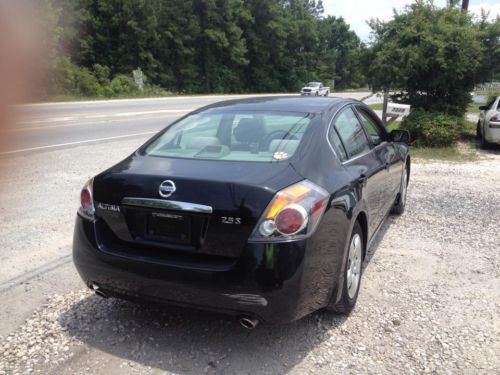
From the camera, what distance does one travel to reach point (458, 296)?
3.84 metres

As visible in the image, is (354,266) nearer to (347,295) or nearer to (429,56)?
(347,295)

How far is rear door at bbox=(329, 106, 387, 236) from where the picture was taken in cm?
374

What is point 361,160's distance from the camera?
4.04 m

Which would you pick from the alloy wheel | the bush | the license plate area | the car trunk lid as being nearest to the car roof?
the car trunk lid

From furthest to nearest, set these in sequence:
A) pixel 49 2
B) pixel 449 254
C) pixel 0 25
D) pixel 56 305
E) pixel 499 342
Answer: pixel 449 254 → pixel 56 305 → pixel 499 342 → pixel 49 2 → pixel 0 25

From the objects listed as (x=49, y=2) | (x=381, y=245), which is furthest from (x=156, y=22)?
(x=49, y=2)

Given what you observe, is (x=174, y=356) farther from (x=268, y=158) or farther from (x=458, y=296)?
(x=458, y=296)

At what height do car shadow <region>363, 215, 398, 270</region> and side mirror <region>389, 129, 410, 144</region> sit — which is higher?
side mirror <region>389, 129, 410, 144</region>

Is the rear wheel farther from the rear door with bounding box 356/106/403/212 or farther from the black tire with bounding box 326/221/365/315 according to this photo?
the black tire with bounding box 326/221/365/315

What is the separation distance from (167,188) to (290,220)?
2.57 feet

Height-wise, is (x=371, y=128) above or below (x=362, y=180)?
above

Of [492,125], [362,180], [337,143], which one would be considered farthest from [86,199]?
[492,125]

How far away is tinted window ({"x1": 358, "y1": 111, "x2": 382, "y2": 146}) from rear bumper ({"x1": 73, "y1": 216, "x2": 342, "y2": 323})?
2094 mm

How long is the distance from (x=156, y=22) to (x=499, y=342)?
48.1m
